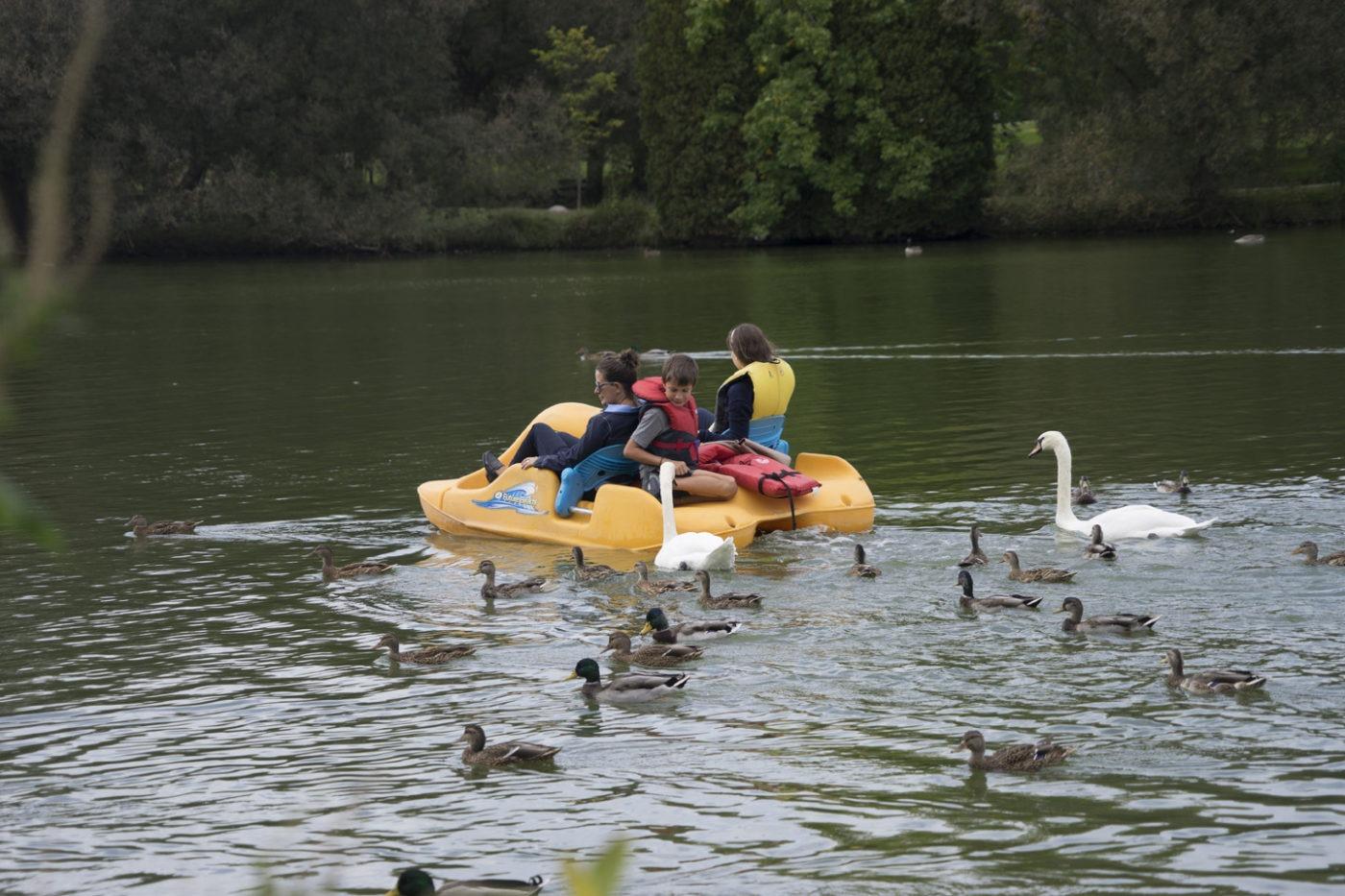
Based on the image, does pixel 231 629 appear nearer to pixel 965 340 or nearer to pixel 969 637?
pixel 969 637

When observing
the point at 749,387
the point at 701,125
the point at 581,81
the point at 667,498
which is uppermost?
the point at 581,81

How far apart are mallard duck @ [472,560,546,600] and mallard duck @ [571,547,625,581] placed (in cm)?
30

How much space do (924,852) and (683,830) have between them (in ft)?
3.17

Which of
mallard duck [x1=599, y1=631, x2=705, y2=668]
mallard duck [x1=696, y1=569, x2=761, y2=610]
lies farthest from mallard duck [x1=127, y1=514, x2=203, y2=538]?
mallard duck [x1=599, y1=631, x2=705, y2=668]

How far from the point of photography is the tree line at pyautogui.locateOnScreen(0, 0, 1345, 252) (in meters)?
49.8

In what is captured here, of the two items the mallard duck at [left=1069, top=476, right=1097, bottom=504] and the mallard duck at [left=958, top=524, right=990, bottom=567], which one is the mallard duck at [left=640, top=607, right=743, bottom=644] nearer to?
the mallard duck at [left=958, top=524, right=990, bottom=567]

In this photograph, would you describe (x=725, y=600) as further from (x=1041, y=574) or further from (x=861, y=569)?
(x=1041, y=574)

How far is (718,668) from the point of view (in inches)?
360

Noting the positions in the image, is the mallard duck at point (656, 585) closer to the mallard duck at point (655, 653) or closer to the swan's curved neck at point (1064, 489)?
the mallard duck at point (655, 653)

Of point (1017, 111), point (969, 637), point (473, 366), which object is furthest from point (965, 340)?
point (1017, 111)

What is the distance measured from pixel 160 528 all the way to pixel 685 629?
573cm

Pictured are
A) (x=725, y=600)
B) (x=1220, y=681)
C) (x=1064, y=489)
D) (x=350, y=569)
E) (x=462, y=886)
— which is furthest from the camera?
(x=1064, y=489)

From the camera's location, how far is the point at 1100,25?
48.1 metres

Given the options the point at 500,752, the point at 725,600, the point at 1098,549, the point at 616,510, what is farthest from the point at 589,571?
the point at 500,752
